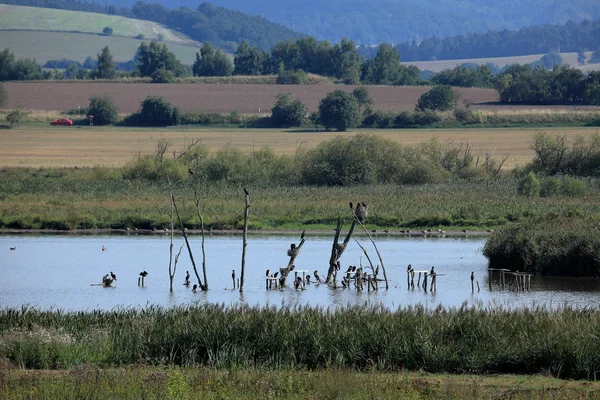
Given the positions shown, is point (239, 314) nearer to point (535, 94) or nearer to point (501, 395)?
point (501, 395)

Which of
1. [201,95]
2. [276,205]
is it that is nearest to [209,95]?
[201,95]

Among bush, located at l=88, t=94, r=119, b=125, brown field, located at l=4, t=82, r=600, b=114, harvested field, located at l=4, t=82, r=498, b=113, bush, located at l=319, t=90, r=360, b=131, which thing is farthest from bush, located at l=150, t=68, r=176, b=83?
bush, located at l=319, t=90, r=360, b=131

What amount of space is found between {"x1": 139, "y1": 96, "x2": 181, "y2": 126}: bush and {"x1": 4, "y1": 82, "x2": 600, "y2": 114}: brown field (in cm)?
344

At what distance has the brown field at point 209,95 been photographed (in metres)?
124

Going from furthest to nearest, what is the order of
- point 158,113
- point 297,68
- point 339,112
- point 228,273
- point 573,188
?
1. point 297,68
2. point 158,113
3. point 339,112
4. point 573,188
5. point 228,273

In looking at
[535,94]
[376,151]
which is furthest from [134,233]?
[535,94]

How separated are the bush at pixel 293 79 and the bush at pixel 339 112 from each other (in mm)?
39981

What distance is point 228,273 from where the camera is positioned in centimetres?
3762

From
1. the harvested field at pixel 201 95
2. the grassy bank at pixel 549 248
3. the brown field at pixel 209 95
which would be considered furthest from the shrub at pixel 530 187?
the harvested field at pixel 201 95

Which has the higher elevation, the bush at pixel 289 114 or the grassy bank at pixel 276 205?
the bush at pixel 289 114

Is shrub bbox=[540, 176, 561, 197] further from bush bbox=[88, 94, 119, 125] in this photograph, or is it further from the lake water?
bush bbox=[88, 94, 119, 125]

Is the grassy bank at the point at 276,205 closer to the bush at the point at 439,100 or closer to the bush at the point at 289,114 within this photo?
the bush at the point at 289,114

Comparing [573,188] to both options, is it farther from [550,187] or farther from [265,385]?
[265,385]

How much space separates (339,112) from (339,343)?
89.7 meters
